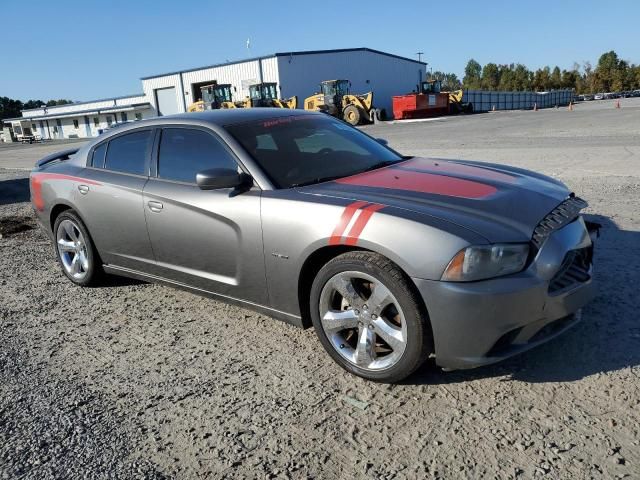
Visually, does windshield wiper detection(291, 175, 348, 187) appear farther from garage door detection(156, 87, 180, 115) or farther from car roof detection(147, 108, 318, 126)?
garage door detection(156, 87, 180, 115)

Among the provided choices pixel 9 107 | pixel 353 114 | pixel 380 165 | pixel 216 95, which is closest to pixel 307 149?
pixel 380 165

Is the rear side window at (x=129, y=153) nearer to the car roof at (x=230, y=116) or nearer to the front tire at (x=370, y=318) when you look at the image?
the car roof at (x=230, y=116)

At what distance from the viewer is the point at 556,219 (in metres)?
2.87

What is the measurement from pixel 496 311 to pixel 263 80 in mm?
46672

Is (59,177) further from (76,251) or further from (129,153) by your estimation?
(129,153)

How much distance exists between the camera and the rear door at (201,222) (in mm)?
3312

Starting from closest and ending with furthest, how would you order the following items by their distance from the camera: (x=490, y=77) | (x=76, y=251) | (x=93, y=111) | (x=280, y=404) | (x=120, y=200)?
(x=280, y=404) < (x=120, y=200) < (x=76, y=251) < (x=93, y=111) < (x=490, y=77)

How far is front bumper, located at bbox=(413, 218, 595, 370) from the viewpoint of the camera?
248 centimetres

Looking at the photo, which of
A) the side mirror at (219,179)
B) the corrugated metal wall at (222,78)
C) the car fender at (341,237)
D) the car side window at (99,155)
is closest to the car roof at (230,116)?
the car side window at (99,155)

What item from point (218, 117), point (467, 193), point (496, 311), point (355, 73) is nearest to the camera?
point (496, 311)

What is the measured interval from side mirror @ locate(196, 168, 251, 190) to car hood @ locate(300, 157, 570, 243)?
419 mm

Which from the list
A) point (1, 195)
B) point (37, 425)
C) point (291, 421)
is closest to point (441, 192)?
point (291, 421)

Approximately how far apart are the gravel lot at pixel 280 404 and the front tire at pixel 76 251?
21.4 inches

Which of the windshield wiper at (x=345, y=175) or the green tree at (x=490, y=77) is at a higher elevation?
the green tree at (x=490, y=77)
